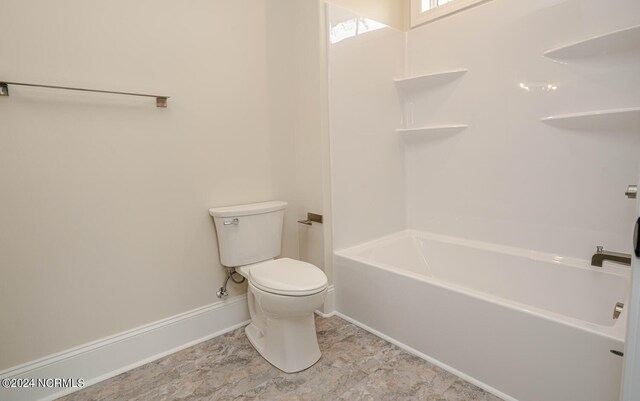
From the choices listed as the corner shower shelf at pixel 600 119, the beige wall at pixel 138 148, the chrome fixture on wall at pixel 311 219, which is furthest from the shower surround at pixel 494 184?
the beige wall at pixel 138 148

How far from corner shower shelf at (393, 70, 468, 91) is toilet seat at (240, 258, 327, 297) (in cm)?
154

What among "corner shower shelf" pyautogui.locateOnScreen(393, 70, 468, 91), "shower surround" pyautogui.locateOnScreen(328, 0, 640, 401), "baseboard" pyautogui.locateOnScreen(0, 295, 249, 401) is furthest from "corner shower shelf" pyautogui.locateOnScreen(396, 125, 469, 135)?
"baseboard" pyautogui.locateOnScreen(0, 295, 249, 401)

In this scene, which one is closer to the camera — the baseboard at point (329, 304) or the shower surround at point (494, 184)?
the shower surround at point (494, 184)

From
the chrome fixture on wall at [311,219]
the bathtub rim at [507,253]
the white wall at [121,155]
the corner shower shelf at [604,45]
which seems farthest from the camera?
the chrome fixture on wall at [311,219]

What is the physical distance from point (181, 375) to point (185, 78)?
1561mm

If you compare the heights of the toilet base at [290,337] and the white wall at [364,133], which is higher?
the white wall at [364,133]

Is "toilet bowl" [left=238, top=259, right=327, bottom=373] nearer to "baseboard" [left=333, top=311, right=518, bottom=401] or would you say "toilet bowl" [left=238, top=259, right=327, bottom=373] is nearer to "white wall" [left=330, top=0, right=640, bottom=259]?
"baseboard" [left=333, top=311, right=518, bottom=401]

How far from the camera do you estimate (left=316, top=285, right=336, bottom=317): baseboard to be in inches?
86.1

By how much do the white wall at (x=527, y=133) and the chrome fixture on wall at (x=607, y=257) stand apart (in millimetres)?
55

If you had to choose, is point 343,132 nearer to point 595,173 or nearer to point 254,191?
point 254,191

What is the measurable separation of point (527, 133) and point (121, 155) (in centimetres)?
224

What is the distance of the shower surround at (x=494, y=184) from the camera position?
1.44m

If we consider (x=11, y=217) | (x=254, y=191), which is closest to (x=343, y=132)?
(x=254, y=191)

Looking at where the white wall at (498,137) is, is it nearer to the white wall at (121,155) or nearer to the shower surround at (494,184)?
the shower surround at (494,184)
